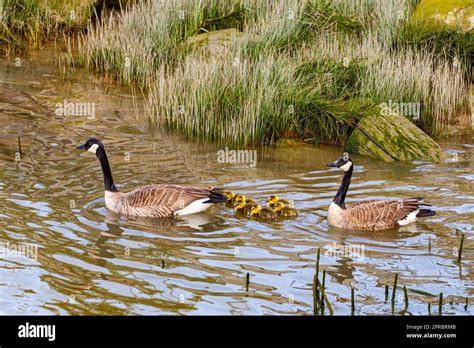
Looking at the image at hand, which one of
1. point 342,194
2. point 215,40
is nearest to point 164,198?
point 342,194

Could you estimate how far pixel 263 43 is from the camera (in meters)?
16.6

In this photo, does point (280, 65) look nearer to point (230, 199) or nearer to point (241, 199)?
point (230, 199)

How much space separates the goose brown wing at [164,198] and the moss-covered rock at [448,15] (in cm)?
816

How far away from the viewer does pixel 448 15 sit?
17.6 metres

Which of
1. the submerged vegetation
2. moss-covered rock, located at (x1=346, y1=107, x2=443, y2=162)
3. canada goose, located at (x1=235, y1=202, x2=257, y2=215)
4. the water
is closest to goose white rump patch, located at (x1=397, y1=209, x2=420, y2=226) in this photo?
the water

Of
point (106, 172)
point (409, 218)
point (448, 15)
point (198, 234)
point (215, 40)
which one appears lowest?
point (198, 234)

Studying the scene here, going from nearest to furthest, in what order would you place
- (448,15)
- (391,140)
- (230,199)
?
(230,199), (391,140), (448,15)

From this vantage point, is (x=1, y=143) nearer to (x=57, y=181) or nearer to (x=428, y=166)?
(x=57, y=181)

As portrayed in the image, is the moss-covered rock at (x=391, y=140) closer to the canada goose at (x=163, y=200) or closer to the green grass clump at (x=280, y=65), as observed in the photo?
the green grass clump at (x=280, y=65)

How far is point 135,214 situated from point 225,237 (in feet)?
4.61

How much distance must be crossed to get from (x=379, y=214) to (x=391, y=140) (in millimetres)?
3761

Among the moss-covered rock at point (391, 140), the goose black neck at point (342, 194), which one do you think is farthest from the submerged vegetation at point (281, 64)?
the goose black neck at point (342, 194)

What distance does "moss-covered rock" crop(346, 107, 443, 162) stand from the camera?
1439 cm

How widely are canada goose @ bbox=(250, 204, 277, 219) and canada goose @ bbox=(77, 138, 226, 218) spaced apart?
0.45 meters
